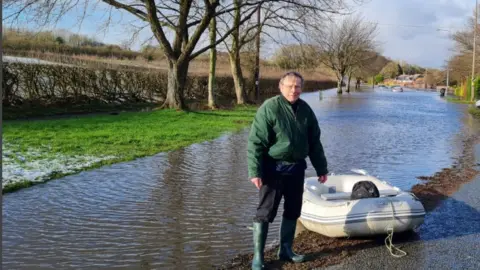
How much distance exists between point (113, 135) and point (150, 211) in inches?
289

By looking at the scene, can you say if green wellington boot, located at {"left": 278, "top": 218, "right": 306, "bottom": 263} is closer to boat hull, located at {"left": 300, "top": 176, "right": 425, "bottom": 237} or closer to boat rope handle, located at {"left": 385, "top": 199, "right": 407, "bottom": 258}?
boat hull, located at {"left": 300, "top": 176, "right": 425, "bottom": 237}

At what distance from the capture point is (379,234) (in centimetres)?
576

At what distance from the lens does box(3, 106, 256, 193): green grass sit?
11039 mm

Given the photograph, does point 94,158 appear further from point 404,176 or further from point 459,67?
point 459,67

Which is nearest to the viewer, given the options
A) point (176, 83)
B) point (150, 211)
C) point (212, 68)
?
point (150, 211)

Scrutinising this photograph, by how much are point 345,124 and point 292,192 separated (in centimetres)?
1654

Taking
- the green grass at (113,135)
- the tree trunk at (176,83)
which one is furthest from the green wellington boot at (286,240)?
the tree trunk at (176,83)

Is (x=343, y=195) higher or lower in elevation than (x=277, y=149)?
lower

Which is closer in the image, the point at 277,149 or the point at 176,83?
the point at 277,149

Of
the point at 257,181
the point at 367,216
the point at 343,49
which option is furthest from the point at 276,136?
the point at 343,49

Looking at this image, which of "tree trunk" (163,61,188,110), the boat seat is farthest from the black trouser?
"tree trunk" (163,61,188,110)

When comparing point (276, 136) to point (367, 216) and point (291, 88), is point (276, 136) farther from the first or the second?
point (367, 216)

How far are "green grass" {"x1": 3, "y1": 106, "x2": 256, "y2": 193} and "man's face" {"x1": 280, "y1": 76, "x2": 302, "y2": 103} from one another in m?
4.88

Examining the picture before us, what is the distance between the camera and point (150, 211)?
22.7 feet
